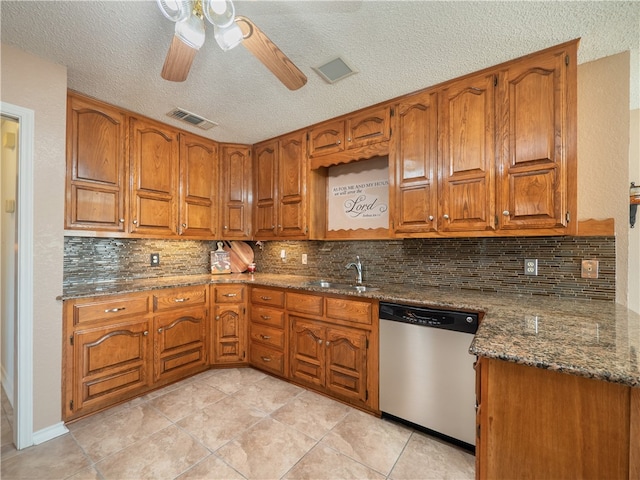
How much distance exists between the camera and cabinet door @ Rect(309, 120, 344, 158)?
8.29 ft

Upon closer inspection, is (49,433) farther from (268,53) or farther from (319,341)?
(268,53)

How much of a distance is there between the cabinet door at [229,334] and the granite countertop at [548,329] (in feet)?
2.79

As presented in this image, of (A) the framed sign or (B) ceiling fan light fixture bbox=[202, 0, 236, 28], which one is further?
(A) the framed sign

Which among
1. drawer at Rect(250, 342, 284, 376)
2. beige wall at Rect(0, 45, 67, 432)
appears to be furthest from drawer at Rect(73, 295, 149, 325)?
drawer at Rect(250, 342, 284, 376)

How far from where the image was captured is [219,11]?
1.10m

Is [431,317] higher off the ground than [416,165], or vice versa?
[416,165]

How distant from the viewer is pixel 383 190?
2.62 meters

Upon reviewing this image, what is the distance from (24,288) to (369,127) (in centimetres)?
260

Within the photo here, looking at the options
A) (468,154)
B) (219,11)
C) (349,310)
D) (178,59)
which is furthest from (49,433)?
(468,154)

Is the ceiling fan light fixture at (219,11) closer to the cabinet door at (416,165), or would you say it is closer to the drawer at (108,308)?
the cabinet door at (416,165)

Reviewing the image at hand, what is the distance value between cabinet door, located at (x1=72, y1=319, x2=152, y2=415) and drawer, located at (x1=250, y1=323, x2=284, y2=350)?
2.92ft

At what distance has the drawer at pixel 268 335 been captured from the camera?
2.59 metres

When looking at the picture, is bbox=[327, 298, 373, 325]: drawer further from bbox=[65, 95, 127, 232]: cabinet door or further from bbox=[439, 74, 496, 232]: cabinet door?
bbox=[65, 95, 127, 232]: cabinet door

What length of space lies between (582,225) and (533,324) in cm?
102
